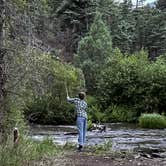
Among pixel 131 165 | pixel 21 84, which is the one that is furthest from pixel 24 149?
pixel 131 165

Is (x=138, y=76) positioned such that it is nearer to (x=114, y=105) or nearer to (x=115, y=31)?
(x=114, y=105)

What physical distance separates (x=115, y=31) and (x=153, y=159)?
165ft

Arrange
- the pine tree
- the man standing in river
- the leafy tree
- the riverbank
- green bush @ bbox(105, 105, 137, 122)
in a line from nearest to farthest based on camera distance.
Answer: the riverbank → the man standing in river → green bush @ bbox(105, 105, 137, 122) → the pine tree → the leafy tree

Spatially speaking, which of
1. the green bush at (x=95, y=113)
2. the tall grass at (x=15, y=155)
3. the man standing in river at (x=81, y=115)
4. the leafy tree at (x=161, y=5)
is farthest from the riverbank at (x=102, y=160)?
the leafy tree at (x=161, y=5)

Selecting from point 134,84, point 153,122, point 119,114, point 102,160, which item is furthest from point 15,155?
point 134,84

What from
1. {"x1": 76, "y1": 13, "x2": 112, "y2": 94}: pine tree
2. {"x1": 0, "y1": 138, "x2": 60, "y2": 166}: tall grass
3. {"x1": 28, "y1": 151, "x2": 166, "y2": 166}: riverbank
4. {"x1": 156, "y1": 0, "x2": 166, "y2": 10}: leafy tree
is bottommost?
{"x1": 28, "y1": 151, "x2": 166, "y2": 166}: riverbank

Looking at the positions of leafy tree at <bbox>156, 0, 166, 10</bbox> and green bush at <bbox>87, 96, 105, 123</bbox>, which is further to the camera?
leafy tree at <bbox>156, 0, 166, 10</bbox>

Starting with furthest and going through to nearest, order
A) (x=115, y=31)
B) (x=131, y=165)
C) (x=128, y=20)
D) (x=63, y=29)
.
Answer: (x=128, y=20) < (x=115, y=31) < (x=63, y=29) < (x=131, y=165)

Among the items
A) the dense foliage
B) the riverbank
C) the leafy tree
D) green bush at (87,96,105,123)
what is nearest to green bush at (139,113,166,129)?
green bush at (87,96,105,123)

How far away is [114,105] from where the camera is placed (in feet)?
138

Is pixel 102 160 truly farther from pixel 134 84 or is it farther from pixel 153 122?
pixel 134 84

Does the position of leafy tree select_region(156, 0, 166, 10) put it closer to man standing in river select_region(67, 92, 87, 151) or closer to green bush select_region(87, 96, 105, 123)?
green bush select_region(87, 96, 105, 123)

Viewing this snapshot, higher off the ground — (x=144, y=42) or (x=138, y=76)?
(x=144, y=42)

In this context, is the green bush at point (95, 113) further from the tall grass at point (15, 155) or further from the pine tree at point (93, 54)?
the tall grass at point (15, 155)
